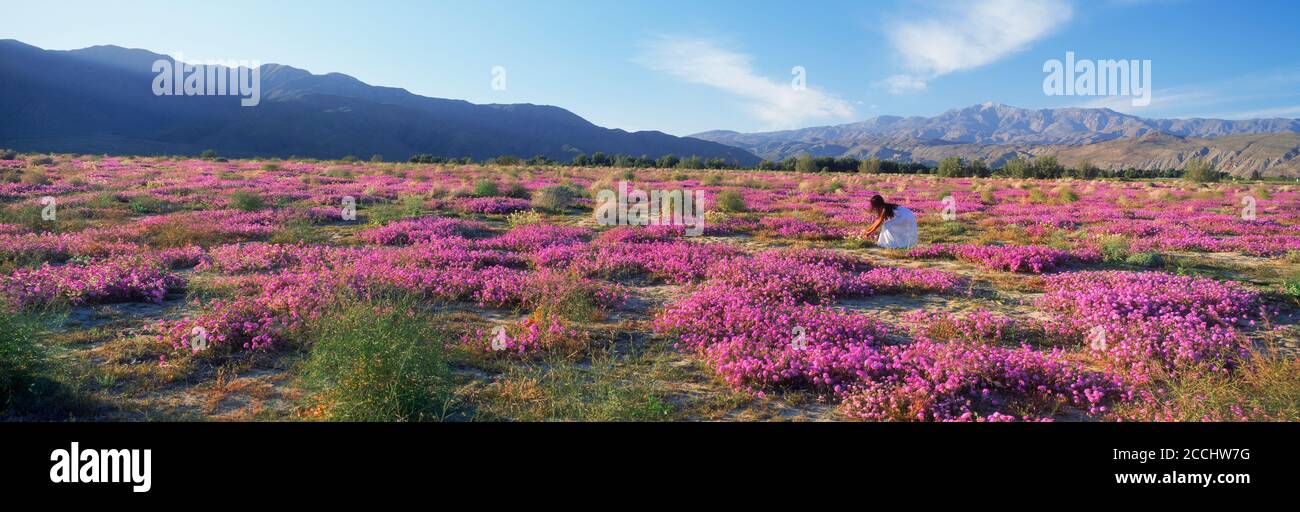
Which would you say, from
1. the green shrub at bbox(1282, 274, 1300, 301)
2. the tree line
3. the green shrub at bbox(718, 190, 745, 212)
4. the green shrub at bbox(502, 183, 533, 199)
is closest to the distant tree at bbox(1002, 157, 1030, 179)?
the tree line

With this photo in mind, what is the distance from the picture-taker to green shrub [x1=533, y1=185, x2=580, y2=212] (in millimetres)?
19875

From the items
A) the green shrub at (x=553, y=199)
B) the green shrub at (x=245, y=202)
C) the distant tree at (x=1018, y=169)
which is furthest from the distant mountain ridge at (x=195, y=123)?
the green shrub at (x=245, y=202)

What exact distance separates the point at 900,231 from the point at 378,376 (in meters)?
10.4

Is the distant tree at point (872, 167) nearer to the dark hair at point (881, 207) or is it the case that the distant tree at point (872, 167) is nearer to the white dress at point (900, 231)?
the white dress at point (900, 231)

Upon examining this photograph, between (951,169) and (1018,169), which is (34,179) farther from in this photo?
(1018,169)

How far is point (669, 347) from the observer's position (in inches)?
243

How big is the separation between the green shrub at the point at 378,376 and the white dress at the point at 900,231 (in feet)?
32.1

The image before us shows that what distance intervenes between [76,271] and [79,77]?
208 metres

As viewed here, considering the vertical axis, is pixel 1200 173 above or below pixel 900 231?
above

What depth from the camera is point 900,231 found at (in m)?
12.0

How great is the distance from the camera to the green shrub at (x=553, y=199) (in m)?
19.9

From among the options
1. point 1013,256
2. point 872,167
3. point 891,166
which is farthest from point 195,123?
point 1013,256

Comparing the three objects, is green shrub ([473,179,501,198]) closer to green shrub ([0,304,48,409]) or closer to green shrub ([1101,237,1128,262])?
green shrub ([0,304,48,409])

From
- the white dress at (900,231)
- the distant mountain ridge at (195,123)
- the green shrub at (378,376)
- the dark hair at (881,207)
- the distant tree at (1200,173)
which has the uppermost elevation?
the distant mountain ridge at (195,123)
